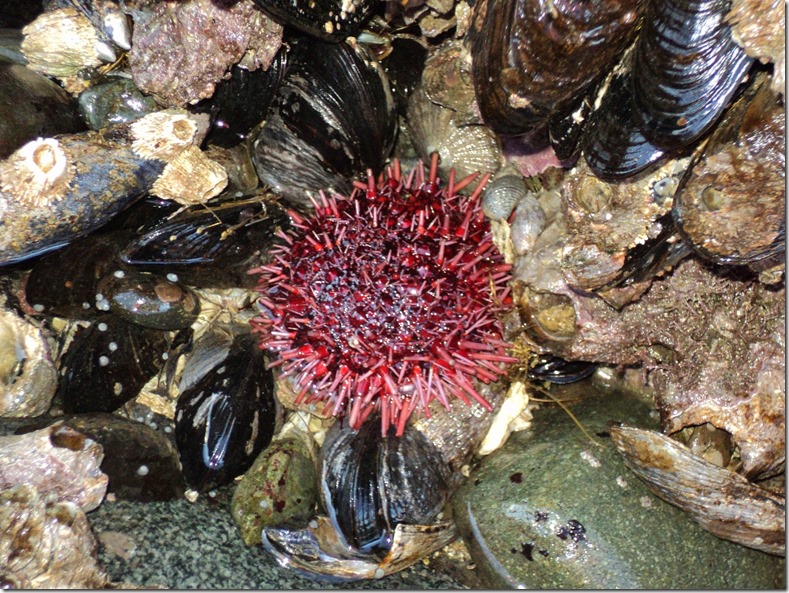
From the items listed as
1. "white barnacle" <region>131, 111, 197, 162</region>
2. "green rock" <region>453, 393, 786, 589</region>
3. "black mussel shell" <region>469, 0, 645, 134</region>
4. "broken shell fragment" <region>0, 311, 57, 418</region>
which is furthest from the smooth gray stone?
"green rock" <region>453, 393, 786, 589</region>

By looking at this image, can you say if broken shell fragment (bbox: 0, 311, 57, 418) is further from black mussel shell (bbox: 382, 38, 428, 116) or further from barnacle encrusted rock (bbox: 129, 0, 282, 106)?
black mussel shell (bbox: 382, 38, 428, 116)

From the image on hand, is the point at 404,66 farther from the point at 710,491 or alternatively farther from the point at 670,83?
the point at 710,491

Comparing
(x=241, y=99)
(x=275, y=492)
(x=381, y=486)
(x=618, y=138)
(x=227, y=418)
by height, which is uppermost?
(x=618, y=138)

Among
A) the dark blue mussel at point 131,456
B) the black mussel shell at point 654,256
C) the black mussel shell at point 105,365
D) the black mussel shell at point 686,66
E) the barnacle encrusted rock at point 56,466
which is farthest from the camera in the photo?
the black mussel shell at point 105,365

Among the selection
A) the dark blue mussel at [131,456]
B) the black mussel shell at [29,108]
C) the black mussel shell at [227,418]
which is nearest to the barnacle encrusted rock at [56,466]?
the dark blue mussel at [131,456]

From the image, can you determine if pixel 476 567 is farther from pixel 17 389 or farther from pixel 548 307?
pixel 17 389

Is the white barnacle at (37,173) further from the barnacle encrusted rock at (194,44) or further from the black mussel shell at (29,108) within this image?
the barnacle encrusted rock at (194,44)

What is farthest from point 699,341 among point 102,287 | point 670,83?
point 102,287

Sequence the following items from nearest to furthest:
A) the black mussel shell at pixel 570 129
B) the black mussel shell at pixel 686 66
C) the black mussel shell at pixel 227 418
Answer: the black mussel shell at pixel 686 66 < the black mussel shell at pixel 570 129 < the black mussel shell at pixel 227 418
